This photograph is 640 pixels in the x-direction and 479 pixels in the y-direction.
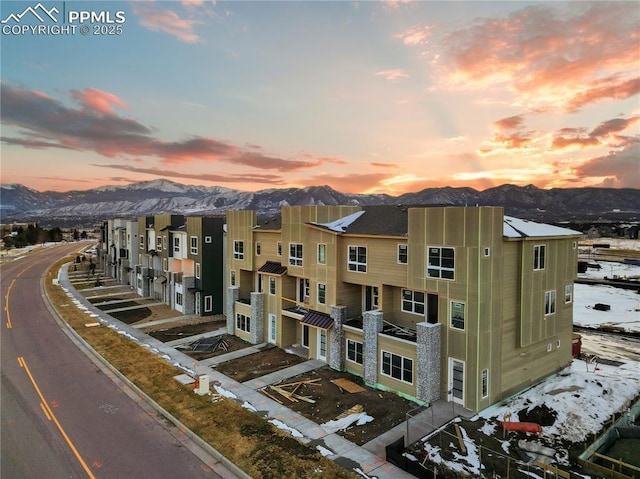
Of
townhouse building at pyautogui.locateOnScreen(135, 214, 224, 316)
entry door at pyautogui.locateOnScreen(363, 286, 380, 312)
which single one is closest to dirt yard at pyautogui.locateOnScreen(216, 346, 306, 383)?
entry door at pyautogui.locateOnScreen(363, 286, 380, 312)

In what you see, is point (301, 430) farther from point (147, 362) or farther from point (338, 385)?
point (147, 362)

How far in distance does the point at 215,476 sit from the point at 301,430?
15.1 feet

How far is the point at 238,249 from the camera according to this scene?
116ft

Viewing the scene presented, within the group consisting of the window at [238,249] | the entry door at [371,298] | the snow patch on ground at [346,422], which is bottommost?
the snow patch on ground at [346,422]

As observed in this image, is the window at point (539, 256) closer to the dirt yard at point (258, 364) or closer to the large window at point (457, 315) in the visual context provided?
the large window at point (457, 315)

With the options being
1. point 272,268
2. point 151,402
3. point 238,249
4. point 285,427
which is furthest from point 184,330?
point 285,427

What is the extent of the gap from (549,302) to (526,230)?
4.69 m

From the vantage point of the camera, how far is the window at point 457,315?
790 inches

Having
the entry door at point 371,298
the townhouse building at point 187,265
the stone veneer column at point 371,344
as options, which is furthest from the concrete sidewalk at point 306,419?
the townhouse building at point 187,265

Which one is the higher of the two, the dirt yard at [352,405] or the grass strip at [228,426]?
the grass strip at [228,426]

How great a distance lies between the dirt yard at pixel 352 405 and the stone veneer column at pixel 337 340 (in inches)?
47.1

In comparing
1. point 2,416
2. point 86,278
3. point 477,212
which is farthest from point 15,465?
point 86,278

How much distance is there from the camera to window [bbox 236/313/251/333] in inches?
1268

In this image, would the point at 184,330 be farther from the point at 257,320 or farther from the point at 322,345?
the point at 322,345
